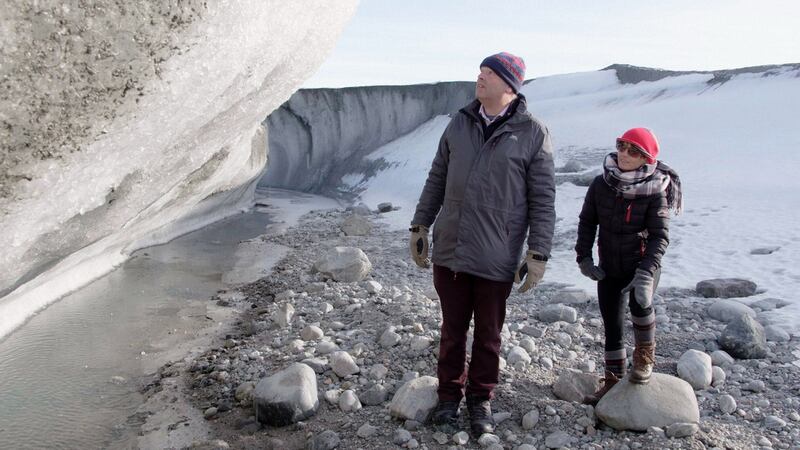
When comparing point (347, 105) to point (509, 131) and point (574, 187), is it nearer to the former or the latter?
point (574, 187)

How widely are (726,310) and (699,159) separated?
8.70m

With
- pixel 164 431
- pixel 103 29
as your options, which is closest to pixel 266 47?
pixel 103 29

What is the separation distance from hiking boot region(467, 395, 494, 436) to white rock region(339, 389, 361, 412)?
744 millimetres

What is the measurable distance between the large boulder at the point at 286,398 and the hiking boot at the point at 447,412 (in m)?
0.82

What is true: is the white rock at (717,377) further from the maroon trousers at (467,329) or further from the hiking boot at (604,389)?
the maroon trousers at (467,329)

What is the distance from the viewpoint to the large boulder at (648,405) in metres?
3.07

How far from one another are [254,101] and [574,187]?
8.32m

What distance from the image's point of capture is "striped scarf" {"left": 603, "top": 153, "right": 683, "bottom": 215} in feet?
9.73

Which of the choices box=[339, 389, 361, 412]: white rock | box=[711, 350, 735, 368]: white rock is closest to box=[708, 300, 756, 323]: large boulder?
box=[711, 350, 735, 368]: white rock

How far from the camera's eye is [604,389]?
3.40 metres

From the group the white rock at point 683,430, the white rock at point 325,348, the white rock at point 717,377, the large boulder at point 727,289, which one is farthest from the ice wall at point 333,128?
the white rock at point 683,430

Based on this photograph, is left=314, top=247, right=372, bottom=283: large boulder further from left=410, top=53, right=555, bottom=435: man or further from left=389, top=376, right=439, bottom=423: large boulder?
left=410, top=53, right=555, bottom=435: man

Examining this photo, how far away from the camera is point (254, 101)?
218 inches

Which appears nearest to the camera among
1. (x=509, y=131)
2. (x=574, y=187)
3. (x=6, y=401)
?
(x=509, y=131)
